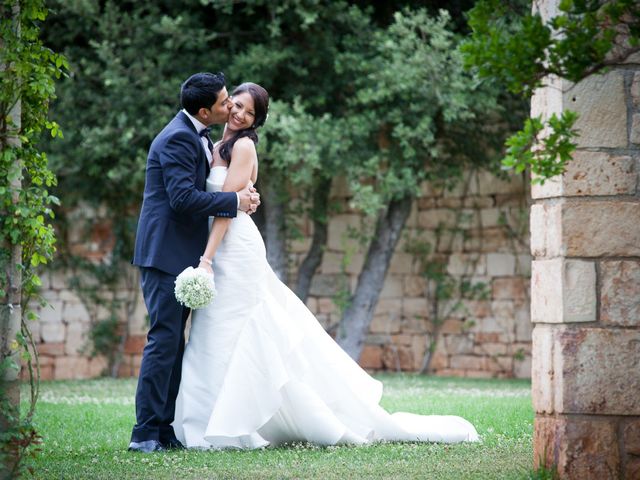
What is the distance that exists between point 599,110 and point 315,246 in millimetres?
8838

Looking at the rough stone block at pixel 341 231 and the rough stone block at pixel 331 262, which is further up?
the rough stone block at pixel 341 231

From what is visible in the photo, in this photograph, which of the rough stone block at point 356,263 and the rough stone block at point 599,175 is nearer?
the rough stone block at point 599,175

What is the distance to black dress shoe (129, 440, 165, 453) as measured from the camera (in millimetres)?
5230

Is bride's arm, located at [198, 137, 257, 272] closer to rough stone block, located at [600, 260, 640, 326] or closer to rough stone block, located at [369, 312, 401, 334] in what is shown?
rough stone block, located at [600, 260, 640, 326]

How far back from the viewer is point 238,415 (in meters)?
5.26

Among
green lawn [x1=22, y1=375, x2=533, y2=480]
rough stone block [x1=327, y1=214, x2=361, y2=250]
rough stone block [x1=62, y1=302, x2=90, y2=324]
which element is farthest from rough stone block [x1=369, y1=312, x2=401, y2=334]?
green lawn [x1=22, y1=375, x2=533, y2=480]

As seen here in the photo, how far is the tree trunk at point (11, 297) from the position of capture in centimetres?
397

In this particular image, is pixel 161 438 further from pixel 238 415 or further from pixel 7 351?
pixel 7 351

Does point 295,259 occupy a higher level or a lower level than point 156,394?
higher

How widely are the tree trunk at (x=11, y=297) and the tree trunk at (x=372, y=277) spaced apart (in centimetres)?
842

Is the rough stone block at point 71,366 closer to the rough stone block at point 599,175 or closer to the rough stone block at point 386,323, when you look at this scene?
the rough stone block at point 386,323

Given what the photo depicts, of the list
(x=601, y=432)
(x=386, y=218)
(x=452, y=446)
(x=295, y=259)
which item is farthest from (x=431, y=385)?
(x=601, y=432)

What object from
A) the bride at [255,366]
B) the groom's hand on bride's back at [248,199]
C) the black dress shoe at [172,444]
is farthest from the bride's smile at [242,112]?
the black dress shoe at [172,444]

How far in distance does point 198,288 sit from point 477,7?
2.19 meters
